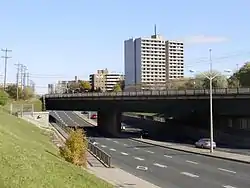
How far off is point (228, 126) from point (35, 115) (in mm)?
33184

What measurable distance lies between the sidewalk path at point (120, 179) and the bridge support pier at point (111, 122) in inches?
2396

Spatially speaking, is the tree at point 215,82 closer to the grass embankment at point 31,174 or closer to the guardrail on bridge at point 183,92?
the guardrail on bridge at point 183,92

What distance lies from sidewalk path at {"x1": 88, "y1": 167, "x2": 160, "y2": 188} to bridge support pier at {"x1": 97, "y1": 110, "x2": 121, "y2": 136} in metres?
60.9

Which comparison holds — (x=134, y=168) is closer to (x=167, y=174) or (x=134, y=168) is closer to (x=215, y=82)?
(x=167, y=174)

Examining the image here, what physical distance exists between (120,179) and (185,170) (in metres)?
8.46

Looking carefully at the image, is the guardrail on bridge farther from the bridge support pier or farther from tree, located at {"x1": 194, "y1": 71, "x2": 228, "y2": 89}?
tree, located at {"x1": 194, "y1": 71, "x2": 228, "y2": 89}

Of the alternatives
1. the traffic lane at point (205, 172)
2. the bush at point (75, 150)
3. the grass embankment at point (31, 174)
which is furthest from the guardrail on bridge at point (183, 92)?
the grass embankment at point (31, 174)

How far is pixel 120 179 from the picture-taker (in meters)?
31.3

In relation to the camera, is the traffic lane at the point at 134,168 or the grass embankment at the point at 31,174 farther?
the traffic lane at the point at 134,168

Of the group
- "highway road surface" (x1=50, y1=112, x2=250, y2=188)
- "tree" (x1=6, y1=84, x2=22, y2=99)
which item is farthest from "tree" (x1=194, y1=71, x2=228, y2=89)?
"highway road surface" (x1=50, y1=112, x2=250, y2=188)

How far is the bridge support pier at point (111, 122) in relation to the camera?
9888 centimetres

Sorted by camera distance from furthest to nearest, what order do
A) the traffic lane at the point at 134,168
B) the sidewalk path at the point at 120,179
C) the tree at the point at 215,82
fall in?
the tree at the point at 215,82 → the traffic lane at the point at 134,168 → the sidewalk path at the point at 120,179

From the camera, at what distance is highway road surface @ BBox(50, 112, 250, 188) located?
101 ft

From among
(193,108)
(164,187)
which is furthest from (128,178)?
(193,108)
